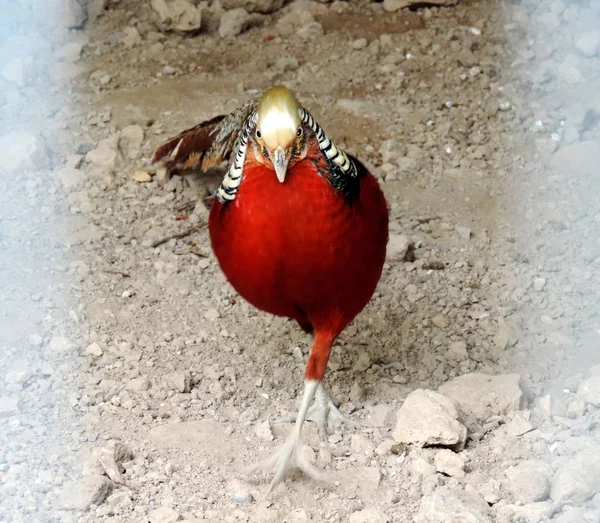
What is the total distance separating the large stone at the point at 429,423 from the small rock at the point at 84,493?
0.81 m

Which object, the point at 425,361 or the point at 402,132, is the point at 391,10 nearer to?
the point at 402,132

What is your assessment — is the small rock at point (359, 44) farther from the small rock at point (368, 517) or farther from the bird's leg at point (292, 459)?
the small rock at point (368, 517)

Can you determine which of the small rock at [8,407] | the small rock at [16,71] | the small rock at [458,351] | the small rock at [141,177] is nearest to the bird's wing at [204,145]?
the small rock at [141,177]

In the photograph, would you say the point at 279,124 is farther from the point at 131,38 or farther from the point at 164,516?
the point at 131,38

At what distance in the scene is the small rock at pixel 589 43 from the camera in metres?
4.05

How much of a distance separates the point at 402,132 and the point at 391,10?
997 millimetres

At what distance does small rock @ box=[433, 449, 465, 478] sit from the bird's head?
2.81 ft

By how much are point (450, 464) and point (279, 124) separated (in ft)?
3.26

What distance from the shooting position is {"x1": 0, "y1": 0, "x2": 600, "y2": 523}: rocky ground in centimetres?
243

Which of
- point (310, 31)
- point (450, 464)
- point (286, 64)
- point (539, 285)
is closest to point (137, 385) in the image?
point (450, 464)

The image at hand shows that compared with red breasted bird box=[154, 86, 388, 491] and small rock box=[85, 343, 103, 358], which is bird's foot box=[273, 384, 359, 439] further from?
small rock box=[85, 343, 103, 358]

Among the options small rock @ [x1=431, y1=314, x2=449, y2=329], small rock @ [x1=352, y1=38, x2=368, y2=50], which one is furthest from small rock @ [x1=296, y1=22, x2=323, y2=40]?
small rock @ [x1=431, y1=314, x2=449, y2=329]

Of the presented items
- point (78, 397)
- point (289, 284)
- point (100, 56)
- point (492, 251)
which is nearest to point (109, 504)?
point (78, 397)

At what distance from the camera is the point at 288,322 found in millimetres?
3346
